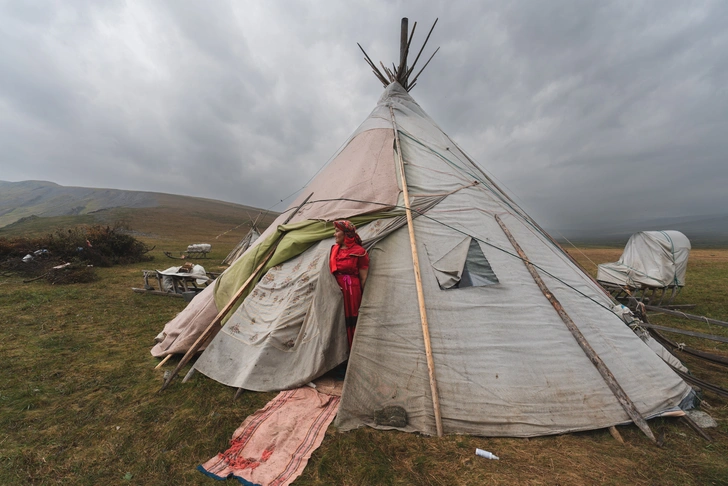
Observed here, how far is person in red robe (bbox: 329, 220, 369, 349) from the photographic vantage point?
3.71m

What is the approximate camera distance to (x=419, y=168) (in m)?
5.11

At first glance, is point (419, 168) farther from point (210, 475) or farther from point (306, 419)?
point (210, 475)

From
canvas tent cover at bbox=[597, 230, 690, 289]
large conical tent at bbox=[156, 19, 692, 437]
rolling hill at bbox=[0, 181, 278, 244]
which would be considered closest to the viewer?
large conical tent at bbox=[156, 19, 692, 437]

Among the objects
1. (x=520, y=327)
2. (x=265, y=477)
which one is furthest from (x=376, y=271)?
(x=265, y=477)

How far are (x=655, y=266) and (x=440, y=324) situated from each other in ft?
32.4

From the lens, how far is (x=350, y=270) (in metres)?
3.72

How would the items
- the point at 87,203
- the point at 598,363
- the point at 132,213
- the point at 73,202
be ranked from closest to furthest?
the point at 598,363 < the point at 132,213 < the point at 87,203 < the point at 73,202

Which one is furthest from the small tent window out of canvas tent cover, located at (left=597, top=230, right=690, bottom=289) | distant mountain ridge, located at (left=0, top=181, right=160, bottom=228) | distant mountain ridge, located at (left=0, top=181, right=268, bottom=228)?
distant mountain ridge, located at (left=0, top=181, right=160, bottom=228)

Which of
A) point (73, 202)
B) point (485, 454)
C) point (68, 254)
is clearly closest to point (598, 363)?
point (485, 454)

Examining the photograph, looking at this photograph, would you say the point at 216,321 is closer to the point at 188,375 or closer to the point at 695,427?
the point at 188,375

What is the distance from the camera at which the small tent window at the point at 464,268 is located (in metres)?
3.66

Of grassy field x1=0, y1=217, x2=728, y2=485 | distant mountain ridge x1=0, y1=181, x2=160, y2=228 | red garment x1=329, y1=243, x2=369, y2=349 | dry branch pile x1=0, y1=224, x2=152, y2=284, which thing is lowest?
grassy field x1=0, y1=217, x2=728, y2=485

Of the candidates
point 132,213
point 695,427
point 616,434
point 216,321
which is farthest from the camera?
point 132,213

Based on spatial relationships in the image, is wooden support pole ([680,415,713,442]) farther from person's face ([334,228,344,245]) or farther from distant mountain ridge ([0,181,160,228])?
distant mountain ridge ([0,181,160,228])
